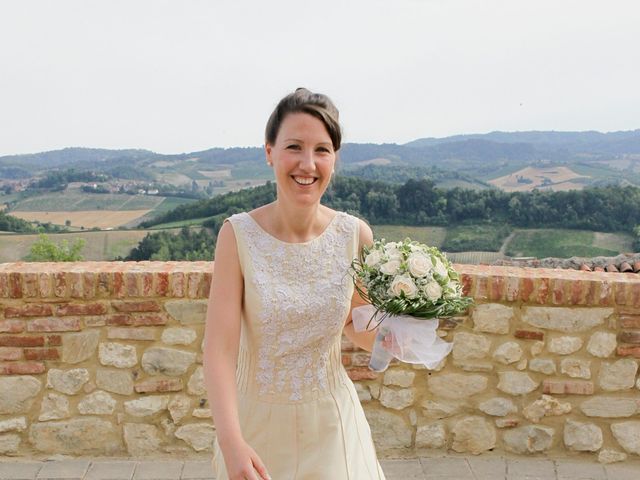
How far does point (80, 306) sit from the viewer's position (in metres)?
3.62

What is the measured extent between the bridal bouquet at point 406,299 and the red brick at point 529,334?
1865mm

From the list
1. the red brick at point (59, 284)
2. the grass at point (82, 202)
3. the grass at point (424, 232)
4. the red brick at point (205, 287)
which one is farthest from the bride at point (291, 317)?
the grass at point (82, 202)

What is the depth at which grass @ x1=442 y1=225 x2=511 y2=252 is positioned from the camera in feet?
54.2

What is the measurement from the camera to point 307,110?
1868 millimetres

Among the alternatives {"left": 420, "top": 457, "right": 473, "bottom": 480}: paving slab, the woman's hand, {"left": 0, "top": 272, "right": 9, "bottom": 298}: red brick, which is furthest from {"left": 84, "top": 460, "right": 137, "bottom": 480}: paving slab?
the woman's hand

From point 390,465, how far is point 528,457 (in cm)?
84

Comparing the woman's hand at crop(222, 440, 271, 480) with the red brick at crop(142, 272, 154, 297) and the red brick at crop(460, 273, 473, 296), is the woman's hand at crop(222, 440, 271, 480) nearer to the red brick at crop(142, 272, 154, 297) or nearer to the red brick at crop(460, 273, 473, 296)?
the red brick at crop(142, 272, 154, 297)

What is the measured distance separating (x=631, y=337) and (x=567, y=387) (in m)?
0.47

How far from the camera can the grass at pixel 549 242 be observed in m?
16.9

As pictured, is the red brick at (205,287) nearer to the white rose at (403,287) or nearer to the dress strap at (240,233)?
the dress strap at (240,233)

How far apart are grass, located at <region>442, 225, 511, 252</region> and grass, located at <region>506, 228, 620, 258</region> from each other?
0.51 m

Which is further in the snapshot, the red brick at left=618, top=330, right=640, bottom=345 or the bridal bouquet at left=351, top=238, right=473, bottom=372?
the red brick at left=618, top=330, right=640, bottom=345

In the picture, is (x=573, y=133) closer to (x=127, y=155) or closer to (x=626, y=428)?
(x=127, y=155)

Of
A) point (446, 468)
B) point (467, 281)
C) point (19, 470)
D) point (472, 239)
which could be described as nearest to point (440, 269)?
point (467, 281)
